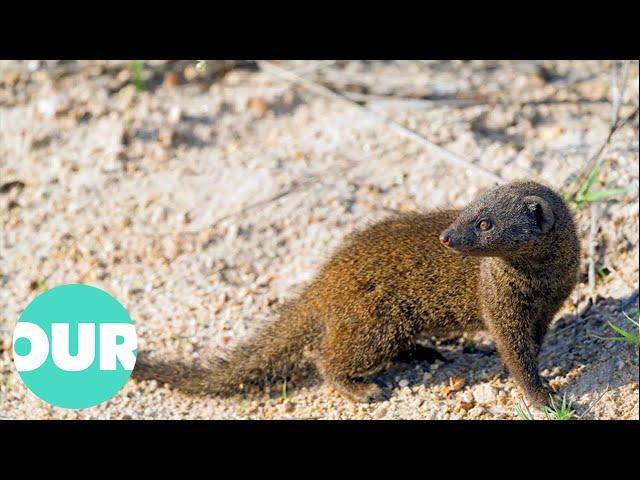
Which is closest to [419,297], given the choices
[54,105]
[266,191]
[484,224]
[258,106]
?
[484,224]

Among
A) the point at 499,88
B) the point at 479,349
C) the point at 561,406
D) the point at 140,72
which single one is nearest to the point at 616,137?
the point at 499,88

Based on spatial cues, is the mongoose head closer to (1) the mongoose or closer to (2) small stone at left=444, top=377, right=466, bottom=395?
(1) the mongoose

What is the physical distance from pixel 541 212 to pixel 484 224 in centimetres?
23

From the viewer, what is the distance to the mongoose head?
342cm

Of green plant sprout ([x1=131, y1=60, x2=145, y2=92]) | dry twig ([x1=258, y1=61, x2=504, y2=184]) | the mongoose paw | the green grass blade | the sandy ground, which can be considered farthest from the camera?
green plant sprout ([x1=131, y1=60, x2=145, y2=92])

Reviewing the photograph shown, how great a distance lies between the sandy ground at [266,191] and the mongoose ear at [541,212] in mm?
774

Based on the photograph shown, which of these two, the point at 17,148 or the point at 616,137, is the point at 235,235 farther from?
the point at 616,137

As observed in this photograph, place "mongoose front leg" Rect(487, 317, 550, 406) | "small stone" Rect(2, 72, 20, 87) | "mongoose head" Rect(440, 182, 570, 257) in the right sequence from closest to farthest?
1. "mongoose head" Rect(440, 182, 570, 257)
2. "mongoose front leg" Rect(487, 317, 550, 406)
3. "small stone" Rect(2, 72, 20, 87)

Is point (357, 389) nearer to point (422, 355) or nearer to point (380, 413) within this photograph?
point (380, 413)

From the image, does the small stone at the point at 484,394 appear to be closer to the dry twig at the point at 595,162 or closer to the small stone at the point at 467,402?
the small stone at the point at 467,402

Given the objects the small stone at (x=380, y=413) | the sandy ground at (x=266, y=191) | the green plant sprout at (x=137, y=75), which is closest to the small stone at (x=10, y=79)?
the sandy ground at (x=266, y=191)

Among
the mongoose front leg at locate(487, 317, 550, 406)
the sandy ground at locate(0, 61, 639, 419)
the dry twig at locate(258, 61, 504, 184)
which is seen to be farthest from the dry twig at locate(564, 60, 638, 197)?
the mongoose front leg at locate(487, 317, 550, 406)

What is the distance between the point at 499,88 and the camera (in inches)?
224

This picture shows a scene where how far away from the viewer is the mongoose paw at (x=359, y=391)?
12.9 feet
